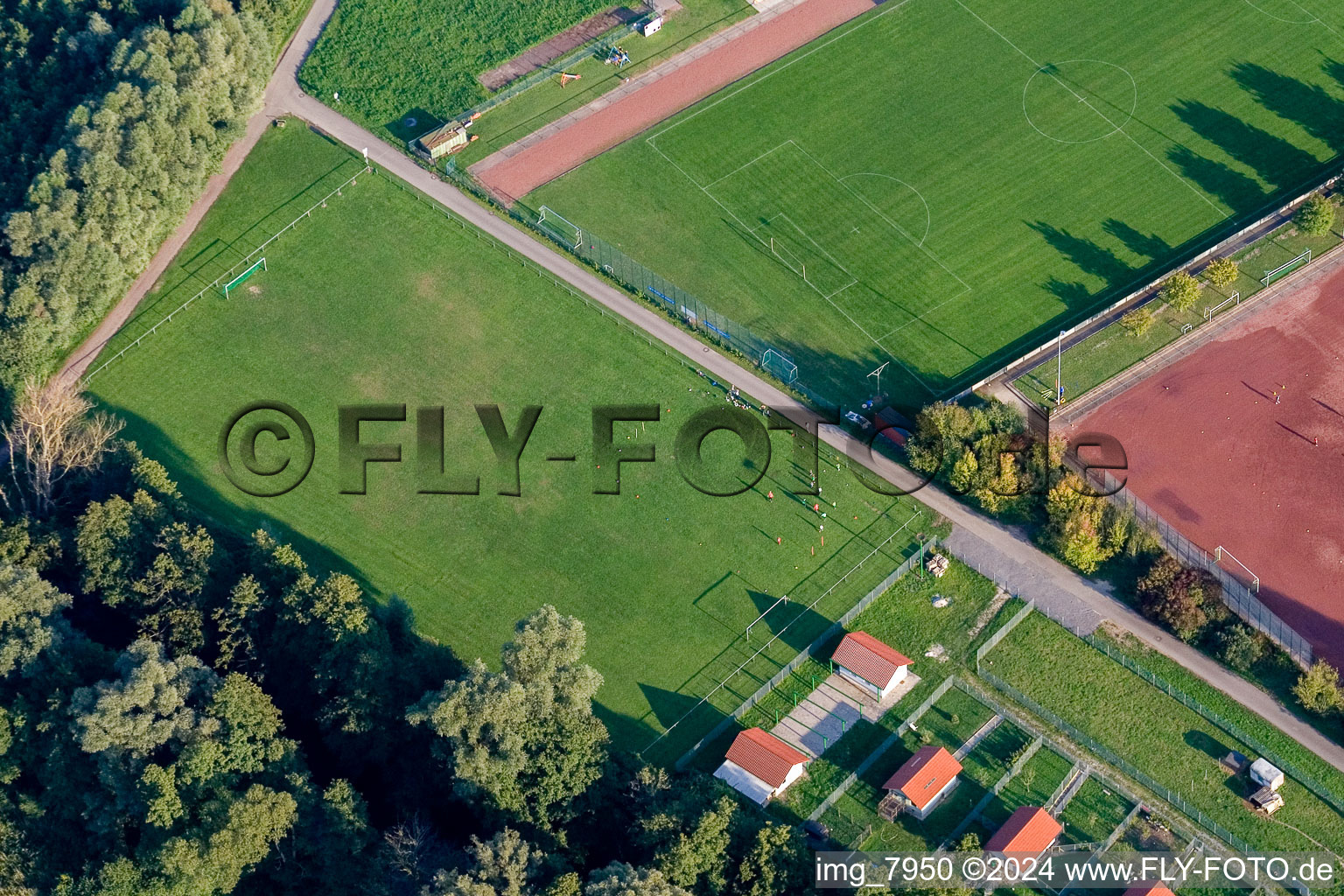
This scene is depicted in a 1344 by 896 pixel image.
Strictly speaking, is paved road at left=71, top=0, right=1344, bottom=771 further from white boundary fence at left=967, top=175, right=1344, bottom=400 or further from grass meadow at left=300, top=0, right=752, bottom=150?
white boundary fence at left=967, top=175, right=1344, bottom=400

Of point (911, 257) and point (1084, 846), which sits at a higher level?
point (911, 257)

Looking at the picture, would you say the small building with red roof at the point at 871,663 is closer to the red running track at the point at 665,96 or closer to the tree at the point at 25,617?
the red running track at the point at 665,96

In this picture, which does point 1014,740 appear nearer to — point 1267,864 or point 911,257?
point 1267,864

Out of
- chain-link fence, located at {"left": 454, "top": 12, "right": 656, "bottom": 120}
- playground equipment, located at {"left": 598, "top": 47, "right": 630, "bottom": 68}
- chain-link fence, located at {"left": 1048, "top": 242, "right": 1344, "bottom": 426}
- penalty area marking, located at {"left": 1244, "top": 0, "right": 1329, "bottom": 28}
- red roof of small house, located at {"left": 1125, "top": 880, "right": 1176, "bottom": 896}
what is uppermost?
chain-link fence, located at {"left": 454, "top": 12, "right": 656, "bottom": 120}

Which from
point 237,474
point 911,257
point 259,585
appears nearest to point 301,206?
point 237,474

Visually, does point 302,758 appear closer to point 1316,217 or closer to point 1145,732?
point 1145,732

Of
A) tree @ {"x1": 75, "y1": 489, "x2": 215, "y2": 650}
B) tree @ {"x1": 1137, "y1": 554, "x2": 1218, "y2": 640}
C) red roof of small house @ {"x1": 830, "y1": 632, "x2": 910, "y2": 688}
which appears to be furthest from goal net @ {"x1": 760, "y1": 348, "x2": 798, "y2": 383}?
tree @ {"x1": 75, "y1": 489, "x2": 215, "y2": 650}

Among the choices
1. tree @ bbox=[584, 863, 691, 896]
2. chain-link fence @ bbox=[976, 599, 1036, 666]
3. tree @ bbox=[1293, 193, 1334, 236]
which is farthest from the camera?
tree @ bbox=[1293, 193, 1334, 236]
